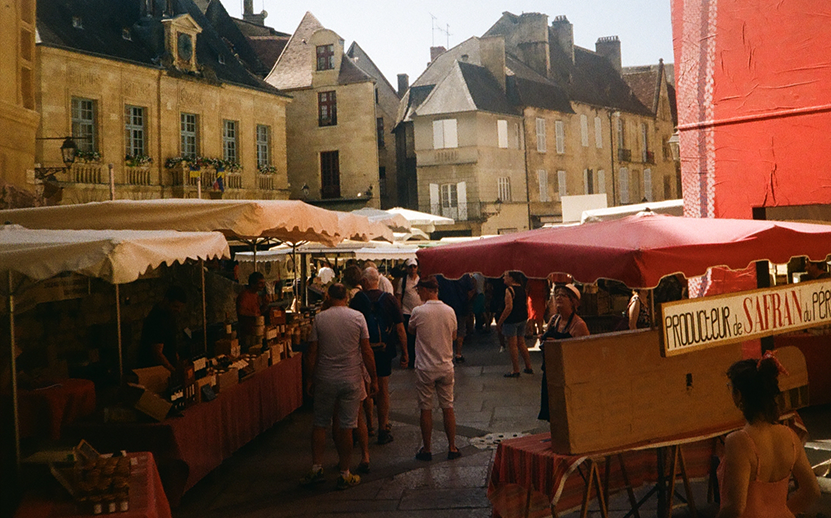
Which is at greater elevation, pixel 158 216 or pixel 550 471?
pixel 158 216

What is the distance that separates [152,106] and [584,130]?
29.6 metres

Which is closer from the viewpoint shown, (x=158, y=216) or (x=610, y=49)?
(x=158, y=216)

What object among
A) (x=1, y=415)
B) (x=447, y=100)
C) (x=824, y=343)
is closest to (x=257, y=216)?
(x=1, y=415)

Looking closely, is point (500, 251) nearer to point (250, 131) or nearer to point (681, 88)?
point (681, 88)

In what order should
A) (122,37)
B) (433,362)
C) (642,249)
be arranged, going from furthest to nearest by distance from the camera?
(122,37) → (433,362) → (642,249)

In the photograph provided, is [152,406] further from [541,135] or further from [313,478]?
[541,135]

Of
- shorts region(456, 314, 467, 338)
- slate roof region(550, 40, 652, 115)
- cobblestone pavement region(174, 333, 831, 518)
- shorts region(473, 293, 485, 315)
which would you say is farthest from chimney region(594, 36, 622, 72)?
cobblestone pavement region(174, 333, 831, 518)

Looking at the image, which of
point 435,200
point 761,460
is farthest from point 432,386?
point 435,200

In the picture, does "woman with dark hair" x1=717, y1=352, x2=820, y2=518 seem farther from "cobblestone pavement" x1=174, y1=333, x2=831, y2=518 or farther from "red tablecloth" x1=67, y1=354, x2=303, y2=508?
"red tablecloth" x1=67, y1=354, x2=303, y2=508

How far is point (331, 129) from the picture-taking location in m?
39.6

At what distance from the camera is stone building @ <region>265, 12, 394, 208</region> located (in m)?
39.2

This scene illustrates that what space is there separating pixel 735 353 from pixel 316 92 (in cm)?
3600

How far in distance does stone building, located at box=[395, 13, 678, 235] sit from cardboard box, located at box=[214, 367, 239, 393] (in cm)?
3574

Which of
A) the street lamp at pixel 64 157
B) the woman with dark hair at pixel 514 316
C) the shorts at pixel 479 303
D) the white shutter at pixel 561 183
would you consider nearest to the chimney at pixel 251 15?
the white shutter at pixel 561 183
